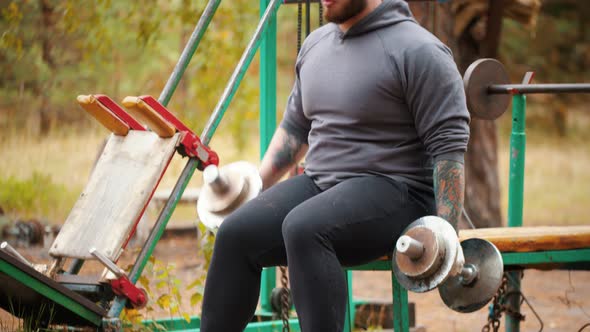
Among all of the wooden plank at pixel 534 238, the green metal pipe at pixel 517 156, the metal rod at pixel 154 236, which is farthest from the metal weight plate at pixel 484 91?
the metal rod at pixel 154 236

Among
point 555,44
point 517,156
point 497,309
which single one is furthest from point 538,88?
point 555,44

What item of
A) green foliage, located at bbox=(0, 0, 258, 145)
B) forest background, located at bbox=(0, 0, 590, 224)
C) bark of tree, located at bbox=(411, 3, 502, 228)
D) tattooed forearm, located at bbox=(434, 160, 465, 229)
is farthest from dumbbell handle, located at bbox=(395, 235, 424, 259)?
bark of tree, located at bbox=(411, 3, 502, 228)

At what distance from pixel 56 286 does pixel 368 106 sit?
1123mm

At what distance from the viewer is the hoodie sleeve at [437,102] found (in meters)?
2.70

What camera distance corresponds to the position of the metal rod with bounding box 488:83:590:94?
3.45 m

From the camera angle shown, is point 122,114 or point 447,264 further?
point 122,114

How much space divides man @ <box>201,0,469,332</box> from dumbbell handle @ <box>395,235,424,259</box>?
6.4 inches

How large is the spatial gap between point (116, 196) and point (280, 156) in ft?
1.97

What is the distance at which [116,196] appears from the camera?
3.34 metres

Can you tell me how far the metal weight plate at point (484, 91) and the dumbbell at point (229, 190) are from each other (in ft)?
2.93

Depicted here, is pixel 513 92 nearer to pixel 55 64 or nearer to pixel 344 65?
pixel 344 65

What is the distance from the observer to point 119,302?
10.5 ft

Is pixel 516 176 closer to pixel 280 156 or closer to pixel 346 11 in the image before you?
pixel 280 156

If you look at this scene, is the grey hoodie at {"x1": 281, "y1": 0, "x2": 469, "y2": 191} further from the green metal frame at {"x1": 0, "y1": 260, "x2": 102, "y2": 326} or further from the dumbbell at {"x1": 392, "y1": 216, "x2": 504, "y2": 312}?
the green metal frame at {"x1": 0, "y1": 260, "x2": 102, "y2": 326}
